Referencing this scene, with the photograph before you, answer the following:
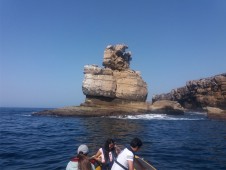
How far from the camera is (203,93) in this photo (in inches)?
3433

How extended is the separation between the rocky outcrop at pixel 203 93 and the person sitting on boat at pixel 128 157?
244 feet

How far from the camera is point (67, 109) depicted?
53000 mm

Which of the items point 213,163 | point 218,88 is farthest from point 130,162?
point 218,88

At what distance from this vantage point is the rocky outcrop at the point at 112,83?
5488cm

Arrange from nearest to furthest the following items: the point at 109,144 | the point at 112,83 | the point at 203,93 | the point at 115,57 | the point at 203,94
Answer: the point at 109,144 → the point at 112,83 → the point at 115,57 → the point at 203,94 → the point at 203,93

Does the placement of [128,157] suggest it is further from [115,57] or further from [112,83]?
[115,57]

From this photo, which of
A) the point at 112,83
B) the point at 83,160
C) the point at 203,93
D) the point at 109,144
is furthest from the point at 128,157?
the point at 203,93

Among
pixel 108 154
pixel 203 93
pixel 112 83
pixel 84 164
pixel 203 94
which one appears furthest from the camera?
pixel 203 93

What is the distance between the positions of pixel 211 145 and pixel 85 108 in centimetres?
3337

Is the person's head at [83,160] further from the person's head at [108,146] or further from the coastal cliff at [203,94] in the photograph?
the coastal cliff at [203,94]

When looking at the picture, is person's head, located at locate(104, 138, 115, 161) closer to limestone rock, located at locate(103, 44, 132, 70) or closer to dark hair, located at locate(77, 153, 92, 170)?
dark hair, located at locate(77, 153, 92, 170)

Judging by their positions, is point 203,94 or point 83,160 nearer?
point 83,160

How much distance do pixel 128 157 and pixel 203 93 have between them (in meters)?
83.7

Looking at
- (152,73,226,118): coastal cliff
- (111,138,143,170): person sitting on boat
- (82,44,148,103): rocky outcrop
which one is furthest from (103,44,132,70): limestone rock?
(111,138,143,170): person sitting on boat
